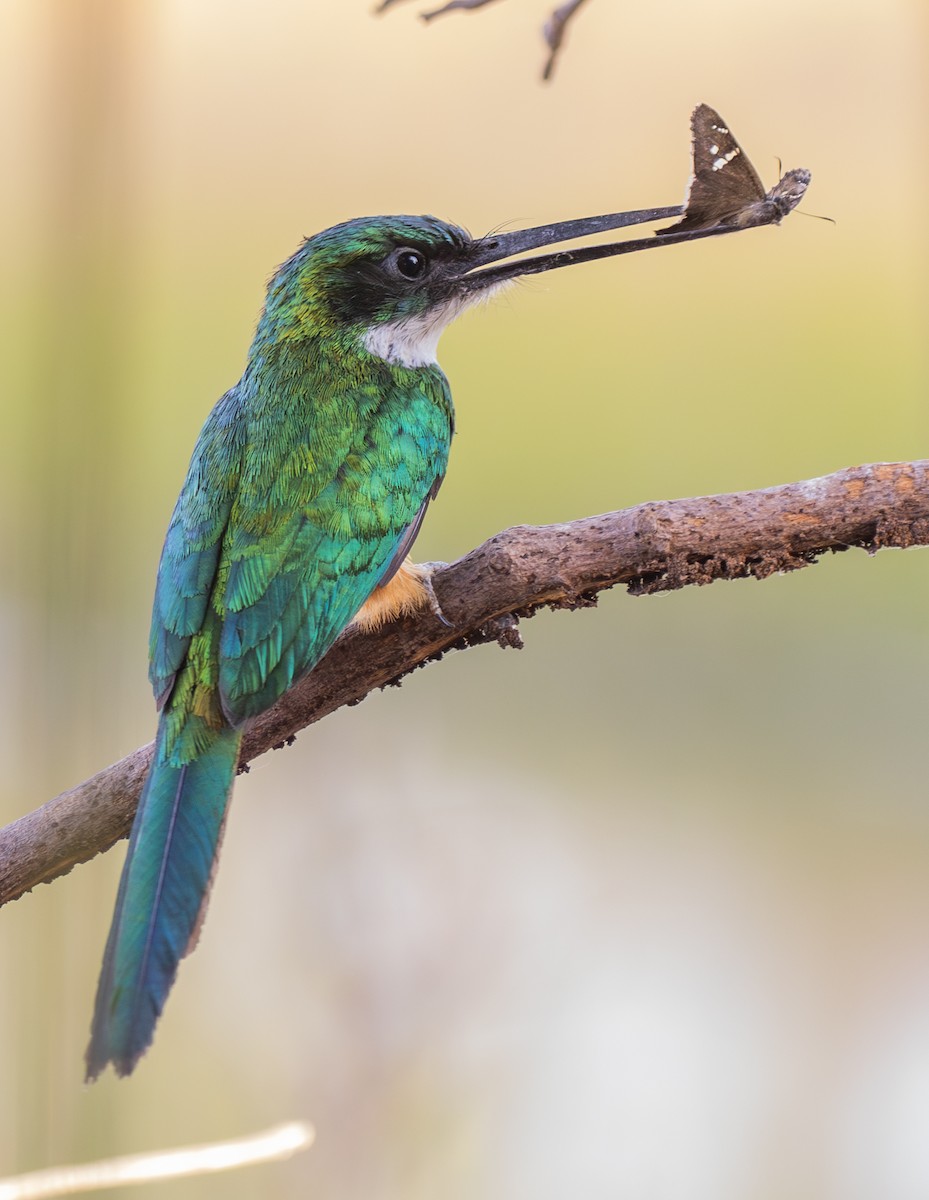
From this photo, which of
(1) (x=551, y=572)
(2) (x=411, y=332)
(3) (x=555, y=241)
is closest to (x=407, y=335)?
(2) (x=411, y=332)

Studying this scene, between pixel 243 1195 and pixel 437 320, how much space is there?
1.44 metres

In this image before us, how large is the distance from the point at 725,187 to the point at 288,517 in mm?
549

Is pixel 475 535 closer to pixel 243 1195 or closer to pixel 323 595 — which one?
pixel 323 595

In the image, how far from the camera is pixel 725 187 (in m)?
1.23

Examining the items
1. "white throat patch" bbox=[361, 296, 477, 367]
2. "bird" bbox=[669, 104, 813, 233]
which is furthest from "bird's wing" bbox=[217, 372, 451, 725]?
"bird" bbox=[669, 104, 813, 233]

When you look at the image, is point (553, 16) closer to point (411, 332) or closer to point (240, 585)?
point (411, 332)

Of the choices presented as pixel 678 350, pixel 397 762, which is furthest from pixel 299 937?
pixel 678 350

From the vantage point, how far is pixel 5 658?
2.10m

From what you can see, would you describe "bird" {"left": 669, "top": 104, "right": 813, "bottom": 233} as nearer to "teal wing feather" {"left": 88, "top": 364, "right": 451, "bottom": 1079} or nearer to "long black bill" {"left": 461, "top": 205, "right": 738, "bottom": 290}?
"long black bill" {"left": 461, "top": 205, "right": 738, "bottom": 290}

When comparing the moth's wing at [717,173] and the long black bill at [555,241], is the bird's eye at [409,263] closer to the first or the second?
the long black bill at [555,241]

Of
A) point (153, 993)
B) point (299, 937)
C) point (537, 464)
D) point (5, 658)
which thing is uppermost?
point (537, 464)

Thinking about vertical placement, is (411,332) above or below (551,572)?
above

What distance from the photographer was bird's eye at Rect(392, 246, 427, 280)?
5.16ft

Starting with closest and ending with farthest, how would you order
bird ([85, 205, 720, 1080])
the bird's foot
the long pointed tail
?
1. the long pointed tail
2. bird ([85, 205, 720, 1080])
3. the bird's foot
